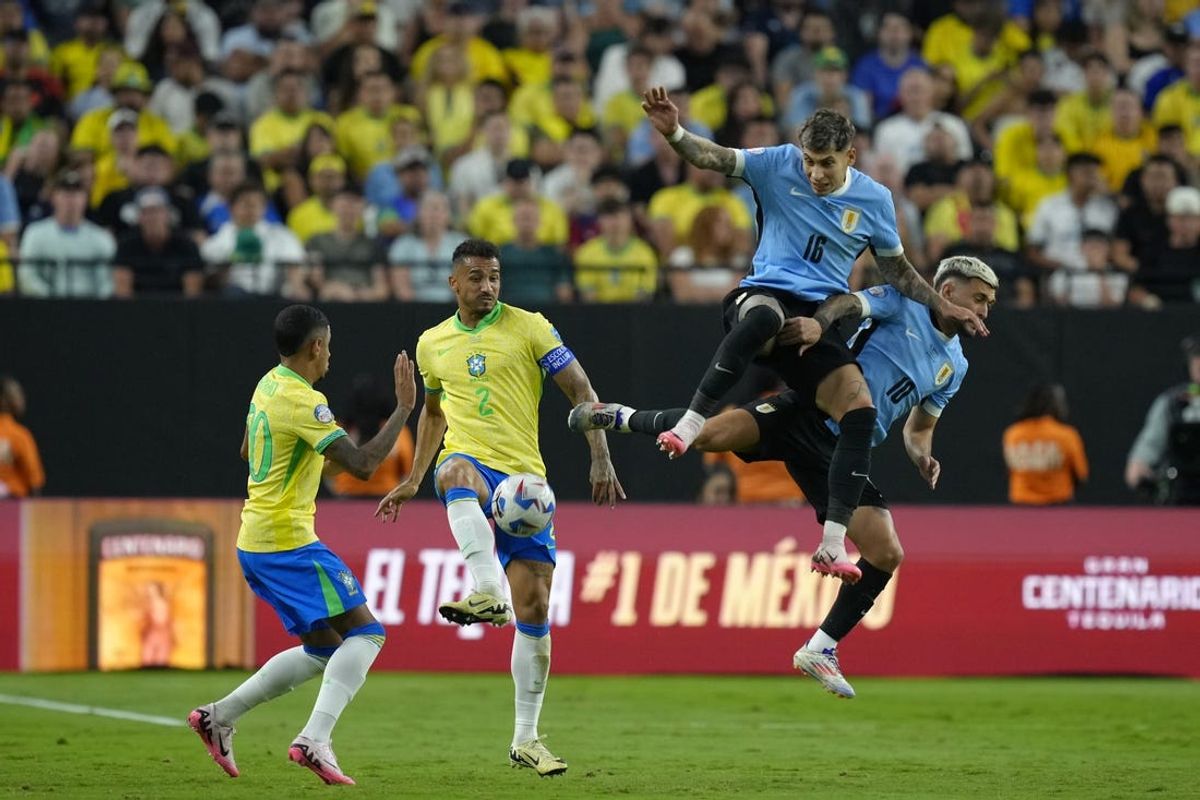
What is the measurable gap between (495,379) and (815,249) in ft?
6.21

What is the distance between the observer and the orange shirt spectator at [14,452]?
17.9 meters

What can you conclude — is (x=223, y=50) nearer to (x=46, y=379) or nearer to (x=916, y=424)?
(x=46, y=379)

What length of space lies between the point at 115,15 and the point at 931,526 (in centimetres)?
1062

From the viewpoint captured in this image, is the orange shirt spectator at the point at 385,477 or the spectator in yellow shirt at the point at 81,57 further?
the spectator in yellow shirt at the point at 81,57

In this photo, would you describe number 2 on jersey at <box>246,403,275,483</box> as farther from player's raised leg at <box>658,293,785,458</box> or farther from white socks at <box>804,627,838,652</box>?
white socks at <box>804,627,838,652</box>

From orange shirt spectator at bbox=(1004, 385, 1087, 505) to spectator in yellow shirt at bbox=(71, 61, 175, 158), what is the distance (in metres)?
8.72

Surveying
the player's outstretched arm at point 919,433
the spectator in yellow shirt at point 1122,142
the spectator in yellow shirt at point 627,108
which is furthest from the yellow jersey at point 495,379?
the spectator in yellow shirt at point 1122,142

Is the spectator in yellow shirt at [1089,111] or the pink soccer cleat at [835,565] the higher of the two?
the spectator in yellow shirt at [1089,111]

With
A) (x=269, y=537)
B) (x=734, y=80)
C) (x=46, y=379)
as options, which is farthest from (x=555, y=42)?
(x=269, y=537)

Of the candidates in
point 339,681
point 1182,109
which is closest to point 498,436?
point 339,681

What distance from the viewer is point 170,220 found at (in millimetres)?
19281

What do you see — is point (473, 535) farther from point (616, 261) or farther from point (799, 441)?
point (616, 261)

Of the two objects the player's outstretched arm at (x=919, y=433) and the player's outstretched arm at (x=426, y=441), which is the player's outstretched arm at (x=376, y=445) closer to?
the player's outstretched arm at (x=426, y=441)

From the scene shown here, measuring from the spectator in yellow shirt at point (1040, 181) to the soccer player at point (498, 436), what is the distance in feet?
34.0
